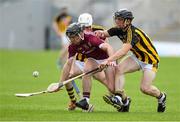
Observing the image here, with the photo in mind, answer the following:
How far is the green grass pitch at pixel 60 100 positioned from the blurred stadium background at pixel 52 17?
11.7m

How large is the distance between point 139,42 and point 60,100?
339 centimetres

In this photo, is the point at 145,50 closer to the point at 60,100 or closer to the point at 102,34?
the point at 102,34

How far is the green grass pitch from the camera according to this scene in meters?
14.3

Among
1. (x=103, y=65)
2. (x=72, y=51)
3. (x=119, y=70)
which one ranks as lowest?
(x=119, y=70)

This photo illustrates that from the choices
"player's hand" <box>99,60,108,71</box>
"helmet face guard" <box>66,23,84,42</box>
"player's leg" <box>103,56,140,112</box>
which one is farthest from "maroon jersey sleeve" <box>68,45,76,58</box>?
"player's leg" <box>103,56,140,112</box>

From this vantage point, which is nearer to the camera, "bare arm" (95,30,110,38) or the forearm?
the forearm

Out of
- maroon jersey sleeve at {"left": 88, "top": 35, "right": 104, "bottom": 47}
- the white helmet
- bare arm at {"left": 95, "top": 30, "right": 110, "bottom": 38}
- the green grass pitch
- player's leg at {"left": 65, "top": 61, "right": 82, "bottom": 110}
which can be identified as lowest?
the green grass pitch

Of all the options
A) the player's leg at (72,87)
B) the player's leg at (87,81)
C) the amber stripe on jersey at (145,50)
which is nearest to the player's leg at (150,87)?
the amber stripe on jersey at (145,50)

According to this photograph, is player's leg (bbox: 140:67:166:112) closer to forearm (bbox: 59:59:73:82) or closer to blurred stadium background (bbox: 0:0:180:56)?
forearm (bbox: 59:59:73:82)

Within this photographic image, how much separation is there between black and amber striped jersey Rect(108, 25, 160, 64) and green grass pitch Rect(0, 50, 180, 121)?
1.03 meters

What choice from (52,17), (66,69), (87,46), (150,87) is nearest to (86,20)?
(87,46)

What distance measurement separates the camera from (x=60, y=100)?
18172mm

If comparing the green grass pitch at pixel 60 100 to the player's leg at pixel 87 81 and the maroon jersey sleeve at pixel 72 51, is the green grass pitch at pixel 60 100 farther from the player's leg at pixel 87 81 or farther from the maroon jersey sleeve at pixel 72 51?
the maroon jersey sleeve at pixel 72 51

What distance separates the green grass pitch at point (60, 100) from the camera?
14.3 m
